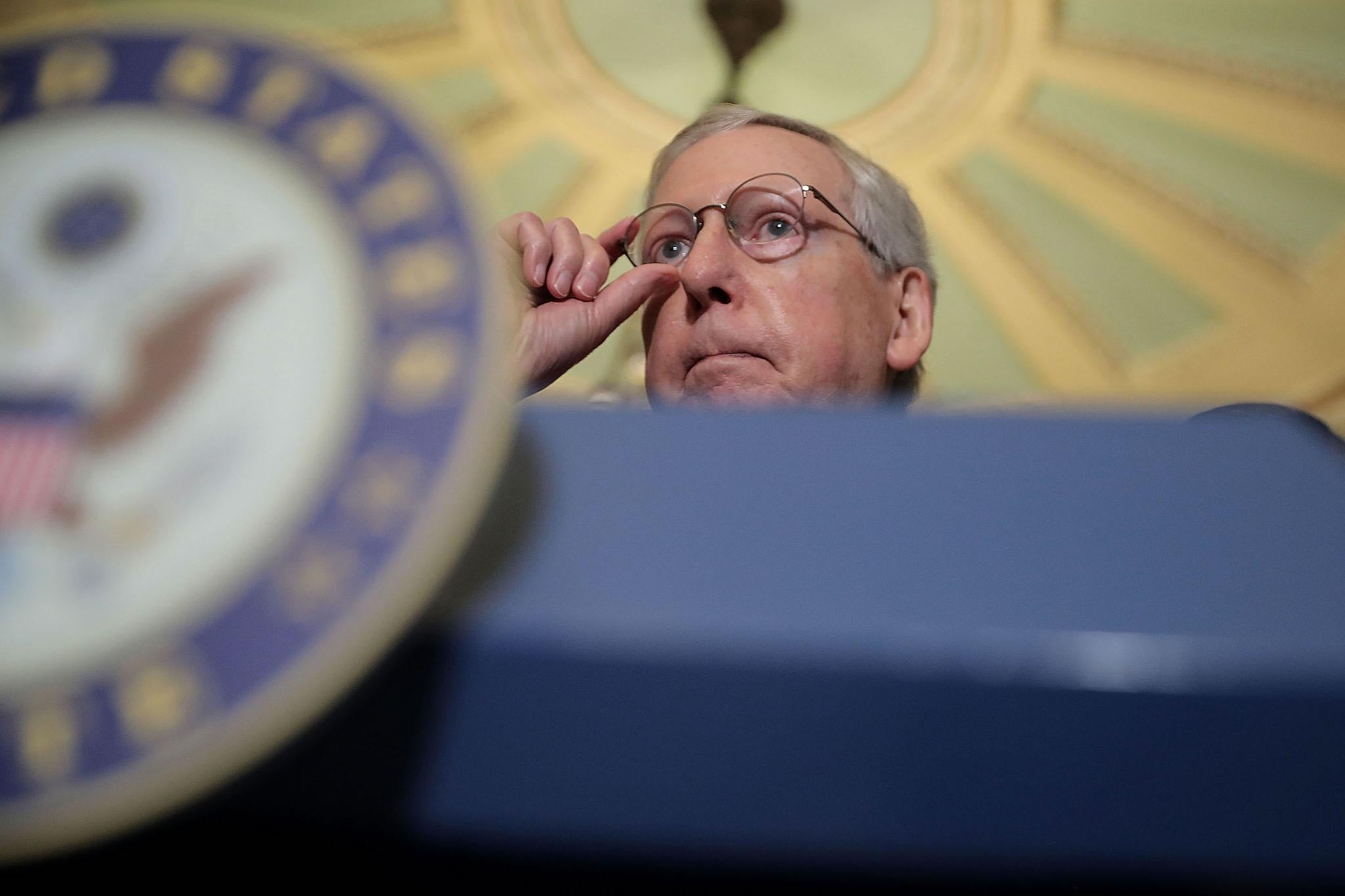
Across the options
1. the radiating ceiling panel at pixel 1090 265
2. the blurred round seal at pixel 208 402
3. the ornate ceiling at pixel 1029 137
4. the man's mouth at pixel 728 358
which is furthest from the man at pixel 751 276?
the radiating ceiling panel at pixel 1090 265

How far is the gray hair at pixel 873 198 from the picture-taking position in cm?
95

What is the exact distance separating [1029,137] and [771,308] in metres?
2.79

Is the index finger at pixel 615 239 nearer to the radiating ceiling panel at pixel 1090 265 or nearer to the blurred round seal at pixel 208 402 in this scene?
the blurred round seal at pixel 208 402

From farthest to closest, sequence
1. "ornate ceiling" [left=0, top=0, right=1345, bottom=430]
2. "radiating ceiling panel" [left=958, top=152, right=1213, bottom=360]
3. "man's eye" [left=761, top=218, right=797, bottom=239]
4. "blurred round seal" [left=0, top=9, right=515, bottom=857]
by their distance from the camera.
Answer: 1. "radiating ceiling panel" [left=958, top=152, right=1213, bottom=360]
2. "ornate ceiling" [left=0, top=0, right=1345, bottom=430]
3. "man's eye" [left=761, top=218, right=797, bottom=239]
4. "blurred round seal" [left=0, top=9, right=515, bottom=857]

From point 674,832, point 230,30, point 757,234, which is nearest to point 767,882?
point 674,832

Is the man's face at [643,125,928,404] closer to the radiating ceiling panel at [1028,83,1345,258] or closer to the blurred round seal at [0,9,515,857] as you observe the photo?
the blurred round seal at [0,9,515,857]

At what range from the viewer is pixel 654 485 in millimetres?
315

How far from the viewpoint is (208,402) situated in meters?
0.26

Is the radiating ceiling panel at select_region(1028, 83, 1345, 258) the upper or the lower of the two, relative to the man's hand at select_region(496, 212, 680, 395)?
upper

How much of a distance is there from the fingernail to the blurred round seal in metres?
0.46

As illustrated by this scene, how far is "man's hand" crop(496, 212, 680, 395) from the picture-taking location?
74 centimetres

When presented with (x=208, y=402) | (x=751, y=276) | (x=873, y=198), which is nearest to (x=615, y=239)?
(x=751, y=276)

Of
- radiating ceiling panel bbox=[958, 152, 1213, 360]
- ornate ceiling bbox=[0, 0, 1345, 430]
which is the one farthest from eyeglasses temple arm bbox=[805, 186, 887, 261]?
radiating ceiling panel bbox=[958, 152, 1213, 360]

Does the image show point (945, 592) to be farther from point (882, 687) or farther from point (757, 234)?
point (757, 234)
